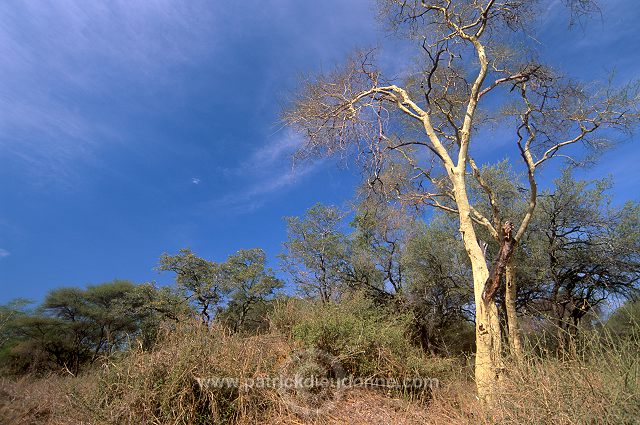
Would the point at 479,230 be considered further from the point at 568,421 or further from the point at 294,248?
the point at 568,421

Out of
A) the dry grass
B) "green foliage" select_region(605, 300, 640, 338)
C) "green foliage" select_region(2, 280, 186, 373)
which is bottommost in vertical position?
the dry grass

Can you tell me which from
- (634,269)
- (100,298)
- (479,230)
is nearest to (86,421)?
(479,230)

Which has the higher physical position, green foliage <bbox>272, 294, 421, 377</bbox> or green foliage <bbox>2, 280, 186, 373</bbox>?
green foliage <bbox>2, 280, 186, 373</bbox>

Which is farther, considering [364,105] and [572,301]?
[572,301]

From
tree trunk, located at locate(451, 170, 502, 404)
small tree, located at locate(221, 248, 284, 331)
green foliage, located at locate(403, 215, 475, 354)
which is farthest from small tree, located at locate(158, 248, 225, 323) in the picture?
tree trunk, located at locate(451, 170, 502, 404)

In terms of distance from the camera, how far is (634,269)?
1091 centimetres

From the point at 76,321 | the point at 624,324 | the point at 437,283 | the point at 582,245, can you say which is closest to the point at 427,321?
the point at 437,283

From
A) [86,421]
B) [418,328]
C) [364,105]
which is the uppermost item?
[364,105]

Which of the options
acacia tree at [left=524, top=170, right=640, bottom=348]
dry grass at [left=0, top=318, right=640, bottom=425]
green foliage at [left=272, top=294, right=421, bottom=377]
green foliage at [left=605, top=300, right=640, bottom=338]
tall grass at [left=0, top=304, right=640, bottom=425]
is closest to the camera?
tall grass at [left=0, top=304, right=640, bottom=425]

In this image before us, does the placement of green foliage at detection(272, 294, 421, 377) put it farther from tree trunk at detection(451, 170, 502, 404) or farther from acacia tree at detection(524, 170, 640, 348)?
acacia tree at detection(524, 170, 640, 348)

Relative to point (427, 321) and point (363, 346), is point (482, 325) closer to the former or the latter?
point (363, 346)

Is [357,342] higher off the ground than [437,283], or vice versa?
[437,283]

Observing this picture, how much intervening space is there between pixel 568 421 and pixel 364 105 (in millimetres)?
6473

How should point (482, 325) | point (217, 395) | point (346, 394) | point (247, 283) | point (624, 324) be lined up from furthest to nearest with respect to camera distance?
1. point (247, 283)
2. point (346, 394)
3. point (482, 325)
4. point (217, 395)
5. point (624, 324)
